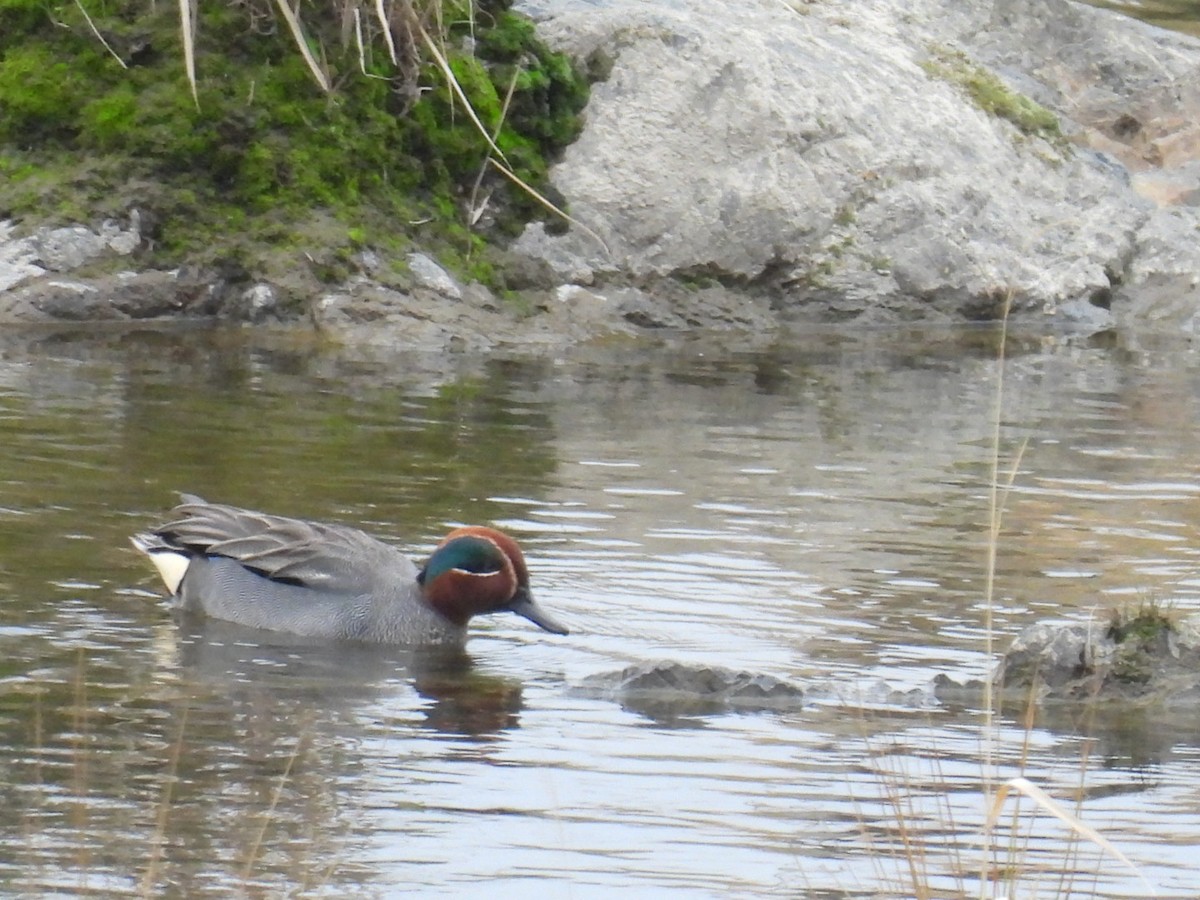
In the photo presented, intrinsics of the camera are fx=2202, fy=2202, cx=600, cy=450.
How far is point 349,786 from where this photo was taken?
5.49 meters

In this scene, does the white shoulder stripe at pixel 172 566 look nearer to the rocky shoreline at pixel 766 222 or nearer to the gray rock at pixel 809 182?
the rocky shoreline at pixel 766 222

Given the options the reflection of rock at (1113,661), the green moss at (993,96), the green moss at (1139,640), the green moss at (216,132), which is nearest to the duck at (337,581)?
the reflection of rock at (1113,661)

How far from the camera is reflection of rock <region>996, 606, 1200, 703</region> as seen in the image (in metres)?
6.56

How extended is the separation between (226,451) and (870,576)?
3124 mm

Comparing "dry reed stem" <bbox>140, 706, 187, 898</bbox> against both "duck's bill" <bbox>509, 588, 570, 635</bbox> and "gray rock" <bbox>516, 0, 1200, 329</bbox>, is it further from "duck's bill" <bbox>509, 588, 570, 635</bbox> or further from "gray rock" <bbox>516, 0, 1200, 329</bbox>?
"gray rock" <bbox>516, 0, 1200, 329</bbox>

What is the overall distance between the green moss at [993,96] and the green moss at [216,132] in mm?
4210

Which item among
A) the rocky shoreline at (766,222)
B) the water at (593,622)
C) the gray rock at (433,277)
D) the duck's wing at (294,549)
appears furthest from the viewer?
the gray rock at (433,277)

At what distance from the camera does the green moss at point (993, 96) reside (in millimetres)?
16453

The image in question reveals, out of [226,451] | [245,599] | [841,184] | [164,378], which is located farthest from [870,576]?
[841,184]

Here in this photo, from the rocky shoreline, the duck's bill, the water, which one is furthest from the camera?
the rocky shoreline

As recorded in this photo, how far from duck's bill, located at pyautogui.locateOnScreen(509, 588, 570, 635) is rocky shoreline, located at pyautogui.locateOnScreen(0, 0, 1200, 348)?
5807mm

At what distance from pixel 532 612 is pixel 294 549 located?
0.86 meters

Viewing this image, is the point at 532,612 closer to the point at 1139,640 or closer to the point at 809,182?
the point at 1139,640

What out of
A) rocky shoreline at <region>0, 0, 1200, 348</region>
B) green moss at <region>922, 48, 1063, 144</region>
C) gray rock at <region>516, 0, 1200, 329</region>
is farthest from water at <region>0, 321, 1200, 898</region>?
green moss at <region>922, 48, 1063, 144</region>
